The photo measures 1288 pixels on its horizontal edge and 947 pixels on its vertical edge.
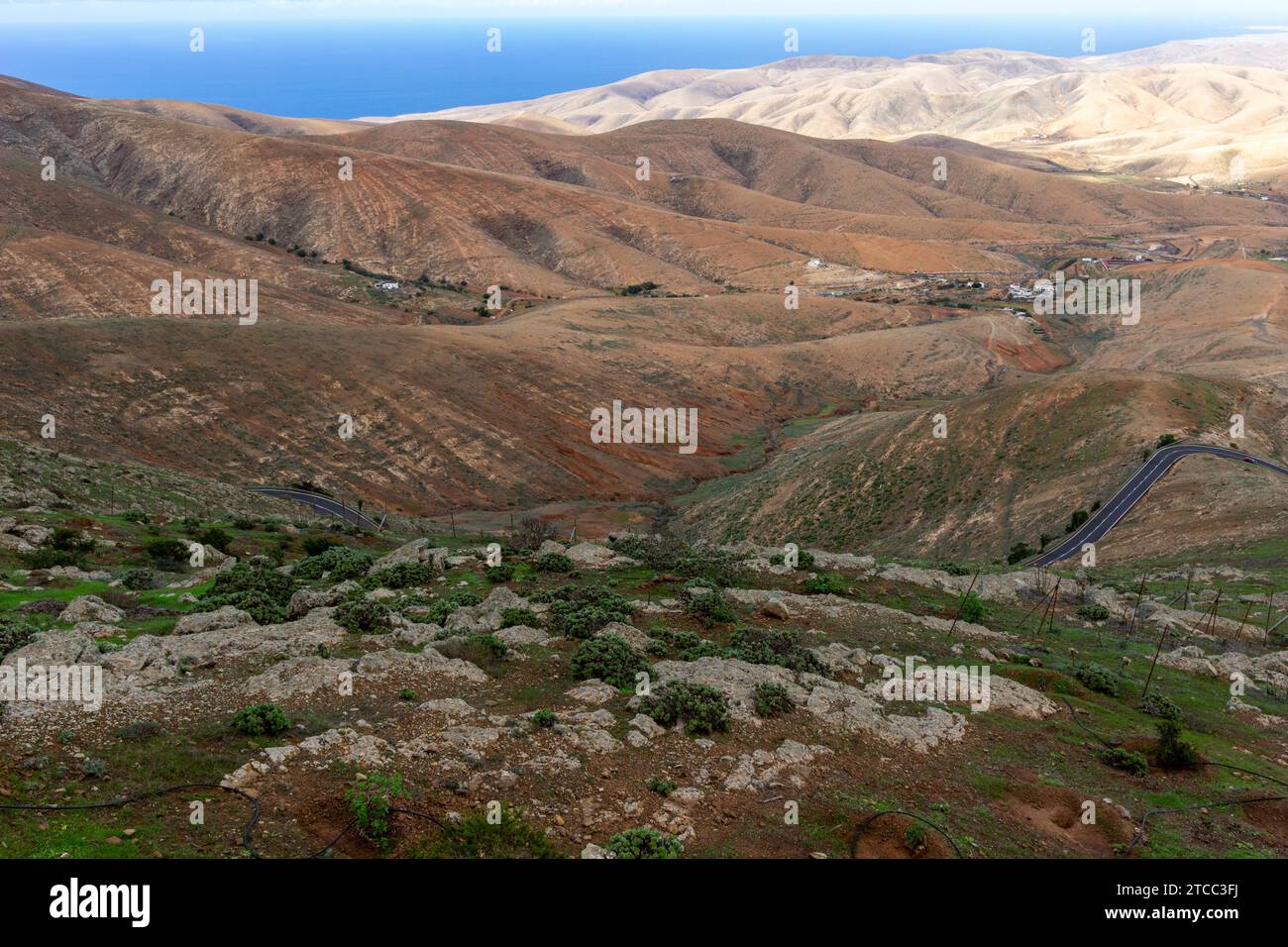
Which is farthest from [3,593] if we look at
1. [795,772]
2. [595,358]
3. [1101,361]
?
[1101,361]

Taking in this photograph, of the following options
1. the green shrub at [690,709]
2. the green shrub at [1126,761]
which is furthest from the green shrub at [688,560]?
the green shrub at [1126,761]

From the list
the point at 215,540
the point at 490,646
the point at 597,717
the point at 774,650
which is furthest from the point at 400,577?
the point at 215,540

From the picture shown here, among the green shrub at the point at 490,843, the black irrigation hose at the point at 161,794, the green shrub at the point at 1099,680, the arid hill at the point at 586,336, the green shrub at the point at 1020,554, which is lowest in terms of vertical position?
the green shrub at the point at 1020,554

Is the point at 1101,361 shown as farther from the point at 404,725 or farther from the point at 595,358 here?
the point at 404,725


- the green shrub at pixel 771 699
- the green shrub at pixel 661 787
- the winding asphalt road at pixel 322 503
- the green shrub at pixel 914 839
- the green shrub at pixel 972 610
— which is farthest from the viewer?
the winding asphalt road at pixel 322 503

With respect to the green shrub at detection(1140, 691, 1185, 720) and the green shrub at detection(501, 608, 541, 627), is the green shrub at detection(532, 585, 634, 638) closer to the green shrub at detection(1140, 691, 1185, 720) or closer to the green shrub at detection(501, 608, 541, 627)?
the green shrub at detection(501, 608, 541, 627)

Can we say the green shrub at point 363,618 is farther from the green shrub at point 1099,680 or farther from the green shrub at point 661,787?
the green shrub at point 1099,680
